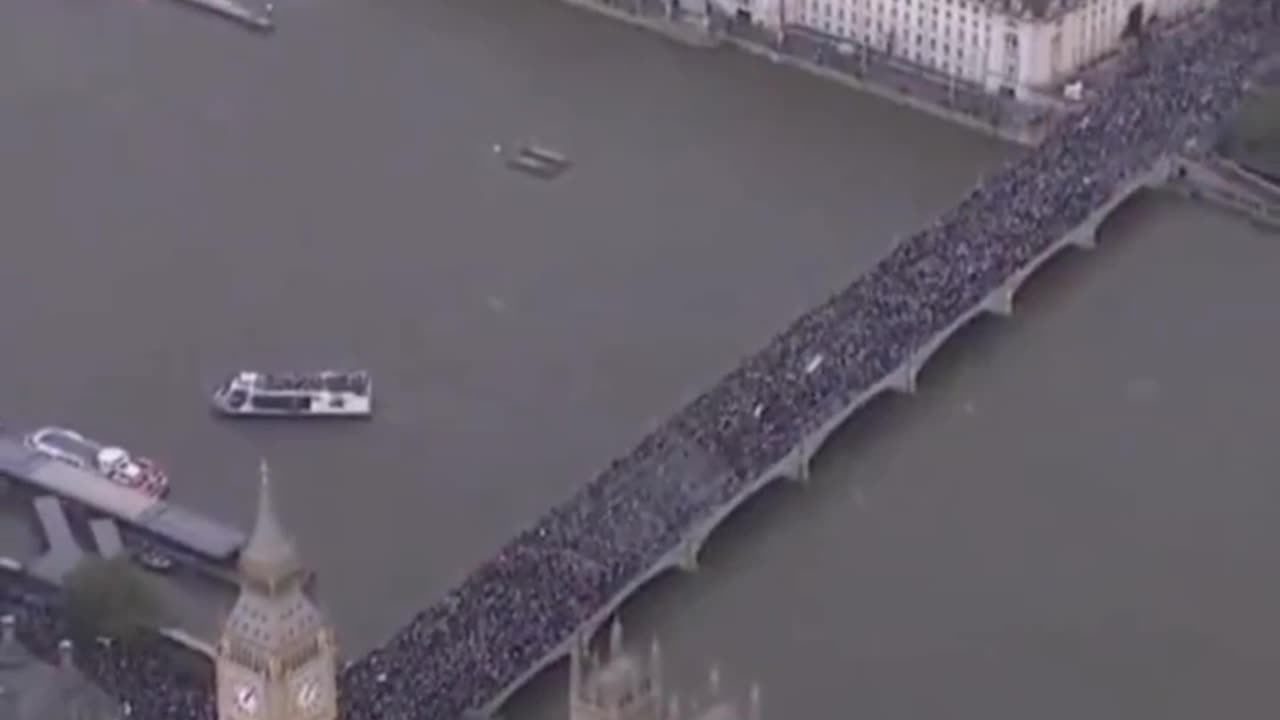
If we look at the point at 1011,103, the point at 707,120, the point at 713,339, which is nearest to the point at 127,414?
the point at 713,339

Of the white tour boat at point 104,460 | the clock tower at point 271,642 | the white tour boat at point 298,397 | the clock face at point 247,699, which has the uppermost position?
the white tour boat at point 298,397

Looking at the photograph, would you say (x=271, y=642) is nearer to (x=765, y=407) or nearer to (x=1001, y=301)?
(x=765, y=407)

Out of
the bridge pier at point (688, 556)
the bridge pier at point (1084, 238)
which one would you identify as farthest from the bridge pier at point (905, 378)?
the bridge pier at point (688, 556)

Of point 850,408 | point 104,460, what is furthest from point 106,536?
point 850,408

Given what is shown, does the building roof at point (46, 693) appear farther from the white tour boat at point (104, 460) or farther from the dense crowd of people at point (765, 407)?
the white tour boat at point (104, 460)

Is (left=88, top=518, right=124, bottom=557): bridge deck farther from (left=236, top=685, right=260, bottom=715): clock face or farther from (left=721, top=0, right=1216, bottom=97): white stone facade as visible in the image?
(left=721, top=0, right=1216, bottom=97): white stone facade

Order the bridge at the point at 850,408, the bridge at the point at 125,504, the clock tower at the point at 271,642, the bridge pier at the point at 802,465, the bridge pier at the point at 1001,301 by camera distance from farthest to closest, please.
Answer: the bridge pier at the point at 1001,301, the bridge pier at the point at 802,465, the bridge at the point at 125,504, the bridge at the point at 850,408, the clock tower at the point at 271,642

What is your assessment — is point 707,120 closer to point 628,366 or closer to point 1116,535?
point 628,366
